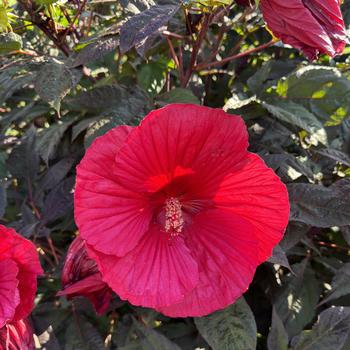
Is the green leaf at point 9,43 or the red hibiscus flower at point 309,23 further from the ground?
the green leaf at point 9,43

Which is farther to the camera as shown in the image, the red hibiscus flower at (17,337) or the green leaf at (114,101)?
the green leaf at (114,101)

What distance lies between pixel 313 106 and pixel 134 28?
476 mm

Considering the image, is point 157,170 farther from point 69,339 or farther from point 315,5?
point 69,339

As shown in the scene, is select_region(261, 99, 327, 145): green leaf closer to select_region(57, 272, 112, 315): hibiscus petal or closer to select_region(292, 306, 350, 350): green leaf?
select_region(292, 306, 350, 350): green leaf

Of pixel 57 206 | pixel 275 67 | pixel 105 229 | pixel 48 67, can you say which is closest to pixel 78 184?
pixel 105 229

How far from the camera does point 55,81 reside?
40.3 inches

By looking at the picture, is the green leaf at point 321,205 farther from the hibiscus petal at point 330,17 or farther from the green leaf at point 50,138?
the green leaf at point 50,138

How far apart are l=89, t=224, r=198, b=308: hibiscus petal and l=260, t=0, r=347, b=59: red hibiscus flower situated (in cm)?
39

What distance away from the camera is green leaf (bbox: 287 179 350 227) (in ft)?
3.33

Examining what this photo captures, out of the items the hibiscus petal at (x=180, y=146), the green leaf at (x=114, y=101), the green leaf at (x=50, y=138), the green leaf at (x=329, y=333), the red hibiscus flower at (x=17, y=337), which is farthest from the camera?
the green leaf at (x=50, y=138)

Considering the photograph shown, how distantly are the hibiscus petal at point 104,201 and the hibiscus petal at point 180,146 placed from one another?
0.07 ft

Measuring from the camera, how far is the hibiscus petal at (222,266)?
885mm

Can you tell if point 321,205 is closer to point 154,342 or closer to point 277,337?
point 277,337

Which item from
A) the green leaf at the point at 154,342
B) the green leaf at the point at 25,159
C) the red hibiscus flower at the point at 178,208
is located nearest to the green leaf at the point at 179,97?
the red hibiscus flower at the point at 178,208
